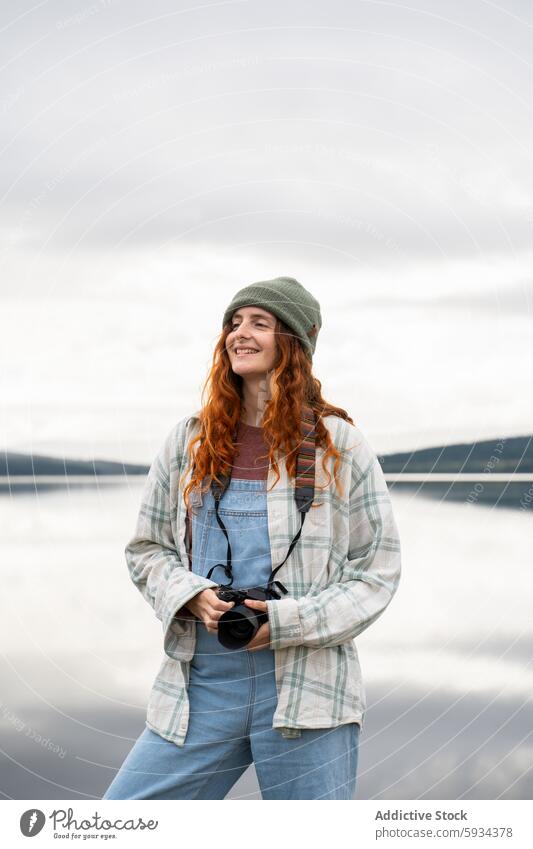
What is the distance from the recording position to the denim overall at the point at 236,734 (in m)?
1.94

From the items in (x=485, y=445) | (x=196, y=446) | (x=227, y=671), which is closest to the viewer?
(x=227, y=671)

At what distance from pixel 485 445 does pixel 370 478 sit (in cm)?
62

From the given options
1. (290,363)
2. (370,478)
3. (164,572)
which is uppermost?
(290,363)

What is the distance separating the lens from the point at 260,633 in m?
1.89

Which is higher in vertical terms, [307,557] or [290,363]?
[290,363]

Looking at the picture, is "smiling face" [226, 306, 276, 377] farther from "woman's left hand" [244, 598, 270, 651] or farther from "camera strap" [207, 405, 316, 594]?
"woman's left hand" [244, 598, 270, 651]

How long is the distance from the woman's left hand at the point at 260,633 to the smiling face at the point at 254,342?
0.54m

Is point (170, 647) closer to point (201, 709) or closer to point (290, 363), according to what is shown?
point (201, 709)

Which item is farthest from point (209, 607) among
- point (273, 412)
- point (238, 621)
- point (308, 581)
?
point (273, 412)

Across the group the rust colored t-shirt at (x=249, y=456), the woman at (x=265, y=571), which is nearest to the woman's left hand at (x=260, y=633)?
the woman at (x=265, y=571)
